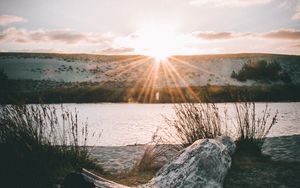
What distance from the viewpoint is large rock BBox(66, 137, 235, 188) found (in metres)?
5.01

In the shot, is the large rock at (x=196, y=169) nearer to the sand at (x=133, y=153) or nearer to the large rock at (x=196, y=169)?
the large rock at (x=196, y=169)

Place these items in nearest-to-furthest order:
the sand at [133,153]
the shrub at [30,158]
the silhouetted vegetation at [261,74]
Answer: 1. the shrub at [30,158]
2. the sand at [133,153]
3. the silhouetted vegetation at [261,74]

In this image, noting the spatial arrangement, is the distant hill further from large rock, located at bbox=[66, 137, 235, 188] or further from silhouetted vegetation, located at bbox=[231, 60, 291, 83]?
large rock, located at bbox=[66, 137, 235, 188]

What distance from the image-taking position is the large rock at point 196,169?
501 cm

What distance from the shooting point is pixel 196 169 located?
5.18 m

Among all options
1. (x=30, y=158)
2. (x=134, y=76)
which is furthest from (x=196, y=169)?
(x=134, y=76)

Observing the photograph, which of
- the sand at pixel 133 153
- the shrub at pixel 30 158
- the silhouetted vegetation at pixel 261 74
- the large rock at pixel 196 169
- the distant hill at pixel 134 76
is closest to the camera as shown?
the shrub at pixel 30 158

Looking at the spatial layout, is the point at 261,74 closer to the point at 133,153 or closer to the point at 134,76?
the point at 134,76

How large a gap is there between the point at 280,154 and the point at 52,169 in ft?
15.8

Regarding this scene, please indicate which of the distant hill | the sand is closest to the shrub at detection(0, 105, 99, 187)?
the sand

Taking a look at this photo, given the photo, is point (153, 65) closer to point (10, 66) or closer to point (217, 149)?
point (10, 66)

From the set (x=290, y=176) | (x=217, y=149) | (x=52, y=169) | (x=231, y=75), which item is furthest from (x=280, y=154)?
(x=231, y=75)

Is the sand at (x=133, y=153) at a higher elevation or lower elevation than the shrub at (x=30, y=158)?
lower

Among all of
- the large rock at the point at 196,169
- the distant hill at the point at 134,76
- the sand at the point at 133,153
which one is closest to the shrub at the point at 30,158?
the sand at the point at 133,153
